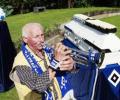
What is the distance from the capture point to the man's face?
4.41 meters

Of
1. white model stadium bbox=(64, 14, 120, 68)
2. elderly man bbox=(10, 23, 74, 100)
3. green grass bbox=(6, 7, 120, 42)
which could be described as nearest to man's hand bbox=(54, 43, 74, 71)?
elderly man bbox=(10, 23, 74, 100)

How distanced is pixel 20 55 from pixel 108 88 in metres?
→ 1.10

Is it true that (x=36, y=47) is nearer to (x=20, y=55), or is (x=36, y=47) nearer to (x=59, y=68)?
(x=20, y=55)

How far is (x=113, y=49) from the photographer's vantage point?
3701 millimetres

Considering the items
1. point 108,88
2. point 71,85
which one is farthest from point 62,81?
point 108,88

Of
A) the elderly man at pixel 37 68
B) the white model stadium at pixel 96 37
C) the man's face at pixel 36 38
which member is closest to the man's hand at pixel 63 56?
the elderly man at pixel 37 68

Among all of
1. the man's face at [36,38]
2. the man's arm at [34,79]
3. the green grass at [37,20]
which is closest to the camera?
the man's arm at [34,79]

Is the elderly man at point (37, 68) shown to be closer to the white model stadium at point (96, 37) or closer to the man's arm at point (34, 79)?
the man's arm at point (34, 79)

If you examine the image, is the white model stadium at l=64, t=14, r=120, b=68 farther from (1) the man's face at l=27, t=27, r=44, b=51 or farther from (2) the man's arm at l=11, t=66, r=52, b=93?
(2) the man's arm at l=11, t=66, r=52, b=93

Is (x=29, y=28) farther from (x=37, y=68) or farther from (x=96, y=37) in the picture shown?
(x=96, y=37)

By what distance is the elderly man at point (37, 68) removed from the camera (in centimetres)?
396

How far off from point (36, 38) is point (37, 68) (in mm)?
292

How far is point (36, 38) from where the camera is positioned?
440 cm

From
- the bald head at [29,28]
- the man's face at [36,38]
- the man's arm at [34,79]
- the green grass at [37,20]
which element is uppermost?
the bald head at [29,28]
